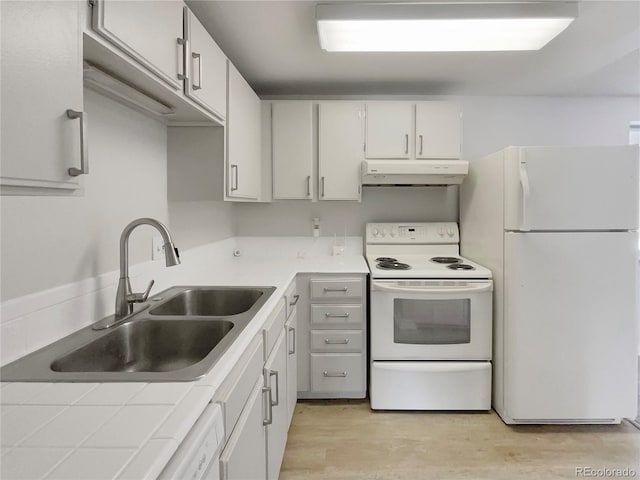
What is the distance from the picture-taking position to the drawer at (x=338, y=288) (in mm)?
2383

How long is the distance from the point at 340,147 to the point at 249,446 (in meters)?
2.15

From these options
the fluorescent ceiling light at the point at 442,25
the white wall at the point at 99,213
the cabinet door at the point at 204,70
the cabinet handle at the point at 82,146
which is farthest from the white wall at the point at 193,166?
the cabinet handle at the point at 82,146

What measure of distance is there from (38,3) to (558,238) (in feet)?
7.76

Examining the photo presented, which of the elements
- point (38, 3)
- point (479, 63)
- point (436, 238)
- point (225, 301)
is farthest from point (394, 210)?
point (38, 3)

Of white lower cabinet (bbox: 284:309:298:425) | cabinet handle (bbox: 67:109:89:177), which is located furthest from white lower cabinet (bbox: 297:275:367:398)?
cabinet handle (bbox: 67:109:89:177)

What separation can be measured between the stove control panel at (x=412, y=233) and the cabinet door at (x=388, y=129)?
59 cm

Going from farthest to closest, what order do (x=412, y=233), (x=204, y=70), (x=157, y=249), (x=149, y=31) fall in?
(x=412, y=233) < (x=157, y=249) < (x=204, y=70) < (x=149, y=31)

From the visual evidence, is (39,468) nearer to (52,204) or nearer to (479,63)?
(52,204)

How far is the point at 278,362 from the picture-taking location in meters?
1.66

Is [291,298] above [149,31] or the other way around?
the other way around

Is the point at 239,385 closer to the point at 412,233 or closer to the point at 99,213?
the point at 99,213

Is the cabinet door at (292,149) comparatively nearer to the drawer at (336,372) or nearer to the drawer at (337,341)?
the drawer at (337,341)

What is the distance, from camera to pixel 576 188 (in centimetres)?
201

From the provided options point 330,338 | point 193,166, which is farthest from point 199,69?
point 330,338
